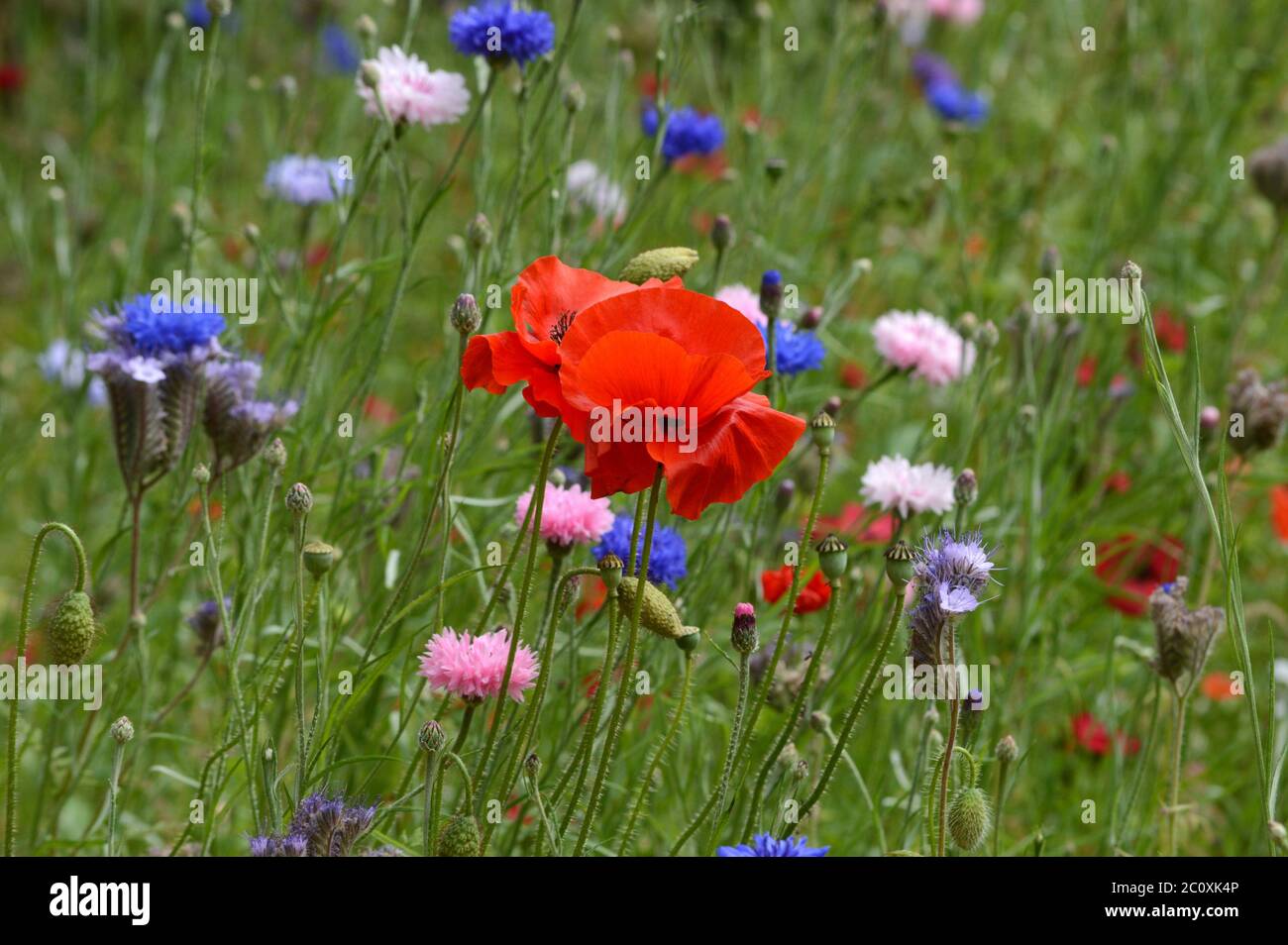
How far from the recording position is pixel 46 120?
11.4 ft

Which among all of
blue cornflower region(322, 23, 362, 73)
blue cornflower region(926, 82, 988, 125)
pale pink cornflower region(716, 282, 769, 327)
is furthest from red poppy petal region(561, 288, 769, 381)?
blue cornflower region(322, 23, 362, 73)

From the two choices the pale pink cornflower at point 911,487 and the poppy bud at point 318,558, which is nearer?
the poppy bud at point 318,558

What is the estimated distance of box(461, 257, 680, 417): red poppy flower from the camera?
3.11 ft

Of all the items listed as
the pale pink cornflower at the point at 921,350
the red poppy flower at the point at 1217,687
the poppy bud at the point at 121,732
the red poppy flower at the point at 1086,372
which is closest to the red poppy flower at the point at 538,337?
the poppy bud at the point at 121,732

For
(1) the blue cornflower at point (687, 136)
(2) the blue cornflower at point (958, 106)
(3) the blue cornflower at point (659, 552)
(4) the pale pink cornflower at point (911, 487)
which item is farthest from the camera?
(2) the blue cornflower at point (958, 106)

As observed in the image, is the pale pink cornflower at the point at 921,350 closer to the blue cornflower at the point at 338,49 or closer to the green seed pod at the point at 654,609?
the green seed pod at the point at 654,609

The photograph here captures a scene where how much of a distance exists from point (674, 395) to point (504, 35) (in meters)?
0.66

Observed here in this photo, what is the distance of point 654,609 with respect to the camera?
1.01 metres

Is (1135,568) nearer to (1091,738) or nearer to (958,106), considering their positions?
(1091,738)

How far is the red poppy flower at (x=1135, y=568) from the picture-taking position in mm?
1858

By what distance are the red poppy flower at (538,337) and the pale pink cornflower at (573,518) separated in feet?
0.47

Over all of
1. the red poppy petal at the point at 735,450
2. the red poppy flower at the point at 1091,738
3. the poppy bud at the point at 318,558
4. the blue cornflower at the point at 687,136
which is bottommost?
the red poppy flower at the point at 1091,738

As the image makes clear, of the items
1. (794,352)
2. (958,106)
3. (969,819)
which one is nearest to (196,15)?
(958,106)

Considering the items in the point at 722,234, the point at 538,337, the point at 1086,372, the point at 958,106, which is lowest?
the point at 538,337
